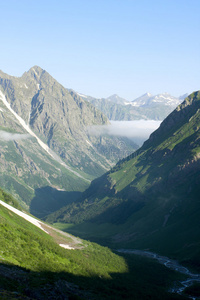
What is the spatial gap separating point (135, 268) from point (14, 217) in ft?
216

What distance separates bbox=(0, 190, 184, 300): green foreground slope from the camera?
Answer: 3073 inches

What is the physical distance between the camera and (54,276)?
94625mm

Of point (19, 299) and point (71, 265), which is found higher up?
point (19, 299)

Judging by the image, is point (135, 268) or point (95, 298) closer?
point (95, 298)

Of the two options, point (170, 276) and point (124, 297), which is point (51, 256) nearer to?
point (124, 297)

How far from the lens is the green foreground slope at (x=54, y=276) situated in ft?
256

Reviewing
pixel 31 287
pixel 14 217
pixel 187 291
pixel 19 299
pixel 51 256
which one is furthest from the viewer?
Result: pixel 14 217

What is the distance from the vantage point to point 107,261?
572 ft

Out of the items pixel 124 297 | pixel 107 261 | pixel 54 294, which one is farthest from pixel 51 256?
pixel 107 261

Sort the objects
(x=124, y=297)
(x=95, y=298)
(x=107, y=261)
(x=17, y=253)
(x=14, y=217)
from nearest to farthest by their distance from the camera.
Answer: (x=95, y=298), (x=17, y=253), (x=124, y=297), (x=14, y=217), (x=107, y=261)

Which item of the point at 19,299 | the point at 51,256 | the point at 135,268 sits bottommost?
the point at 135,268

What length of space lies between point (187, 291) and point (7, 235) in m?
76.9

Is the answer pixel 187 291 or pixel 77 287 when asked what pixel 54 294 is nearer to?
pixel 77 287

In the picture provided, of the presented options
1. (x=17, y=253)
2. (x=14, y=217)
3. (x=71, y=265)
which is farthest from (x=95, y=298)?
(x=14, y=217)
